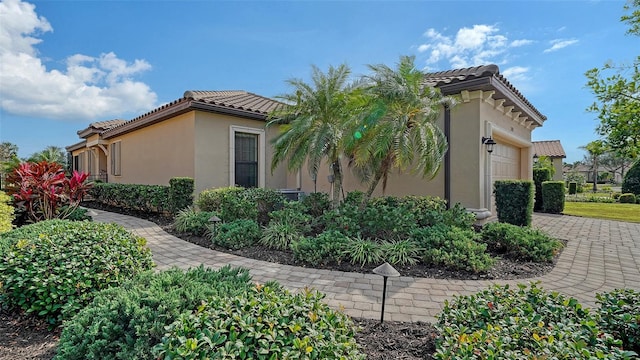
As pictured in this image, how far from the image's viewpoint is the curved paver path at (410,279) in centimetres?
343

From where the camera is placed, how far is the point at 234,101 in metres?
10.6

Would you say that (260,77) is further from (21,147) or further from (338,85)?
(21,147)

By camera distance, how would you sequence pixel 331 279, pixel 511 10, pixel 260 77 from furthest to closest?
1. pixel 260 77
2. pixel 511 10
3. pixel 331 279

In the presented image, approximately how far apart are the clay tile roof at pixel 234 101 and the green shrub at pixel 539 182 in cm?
1241

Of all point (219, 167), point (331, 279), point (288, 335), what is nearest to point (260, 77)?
point (219, 167)

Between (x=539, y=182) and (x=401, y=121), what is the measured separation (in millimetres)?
10912

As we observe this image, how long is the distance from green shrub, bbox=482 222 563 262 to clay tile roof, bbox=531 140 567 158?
30530 mm

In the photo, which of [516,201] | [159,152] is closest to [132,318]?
[516,201]

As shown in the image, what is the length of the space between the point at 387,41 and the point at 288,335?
744 cm

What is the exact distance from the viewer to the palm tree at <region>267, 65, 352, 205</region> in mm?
6969

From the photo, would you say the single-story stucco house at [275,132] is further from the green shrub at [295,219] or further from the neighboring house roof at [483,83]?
the green shrub at [295,219]

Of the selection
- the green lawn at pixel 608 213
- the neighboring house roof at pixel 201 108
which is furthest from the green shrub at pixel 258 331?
the green lawn at pixel 608 213

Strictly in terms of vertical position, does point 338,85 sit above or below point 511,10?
below

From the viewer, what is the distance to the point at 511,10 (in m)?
6.31
